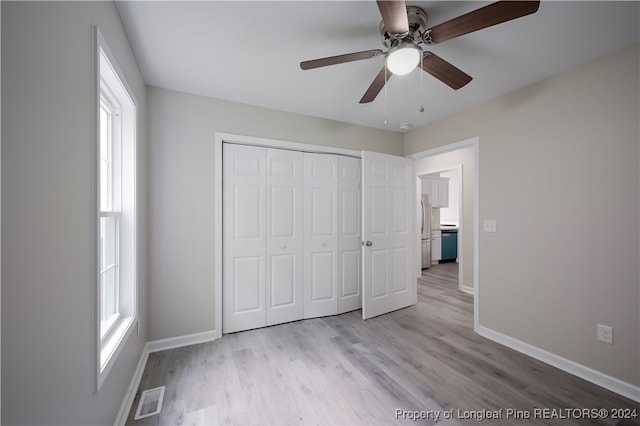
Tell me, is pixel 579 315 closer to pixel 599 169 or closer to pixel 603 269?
pixel 603 269

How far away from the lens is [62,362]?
3.14 ft

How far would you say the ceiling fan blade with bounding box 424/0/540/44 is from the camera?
3.65 ft

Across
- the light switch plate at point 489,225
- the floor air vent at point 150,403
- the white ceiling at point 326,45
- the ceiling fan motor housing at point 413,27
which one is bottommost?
the floor air vent at point 150,403

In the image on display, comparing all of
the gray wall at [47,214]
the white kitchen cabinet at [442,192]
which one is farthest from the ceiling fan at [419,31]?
the white kitchen cabinet at [442,192]

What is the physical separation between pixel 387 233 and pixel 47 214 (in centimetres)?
313

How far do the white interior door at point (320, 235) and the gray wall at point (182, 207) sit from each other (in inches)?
40.8

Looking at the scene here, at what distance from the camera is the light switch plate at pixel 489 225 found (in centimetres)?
275

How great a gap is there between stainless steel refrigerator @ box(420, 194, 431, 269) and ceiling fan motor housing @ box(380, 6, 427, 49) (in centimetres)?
490

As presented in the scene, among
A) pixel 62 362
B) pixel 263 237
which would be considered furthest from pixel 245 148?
pixel 62 362

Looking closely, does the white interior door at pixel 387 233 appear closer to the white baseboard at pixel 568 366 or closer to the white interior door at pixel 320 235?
the white interior door at pixel 320 235

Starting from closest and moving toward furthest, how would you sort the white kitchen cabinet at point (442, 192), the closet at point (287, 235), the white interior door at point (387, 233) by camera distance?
the closet at point (287, 235)
the white interior door at point (387, 233)
the white kitchen cabinet at point (442, 192)

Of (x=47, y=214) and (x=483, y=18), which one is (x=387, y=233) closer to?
(x=483, y=18)

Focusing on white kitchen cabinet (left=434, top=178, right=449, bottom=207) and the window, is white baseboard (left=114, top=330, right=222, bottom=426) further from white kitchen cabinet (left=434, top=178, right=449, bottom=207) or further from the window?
white kitchen cabinet (left=434, top=178, right=449, bottom=207)

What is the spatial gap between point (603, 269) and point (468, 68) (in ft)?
6.14
